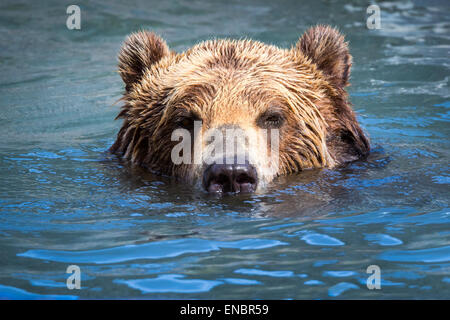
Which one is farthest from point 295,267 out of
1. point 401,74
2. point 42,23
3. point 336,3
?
point 336,3

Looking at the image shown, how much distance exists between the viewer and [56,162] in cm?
907

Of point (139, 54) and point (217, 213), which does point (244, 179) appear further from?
point (139, 54)

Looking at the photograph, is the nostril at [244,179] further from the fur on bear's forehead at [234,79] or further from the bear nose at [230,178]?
→ the fur on bear's forehead at [234,79]

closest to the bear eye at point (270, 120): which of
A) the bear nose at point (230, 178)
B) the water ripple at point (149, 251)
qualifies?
the bear nose at point (230, 178)

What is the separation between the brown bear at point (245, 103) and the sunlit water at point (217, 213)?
28 centimetres

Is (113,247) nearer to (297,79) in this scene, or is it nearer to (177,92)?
(177,92)

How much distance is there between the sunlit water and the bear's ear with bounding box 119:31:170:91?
111 cm

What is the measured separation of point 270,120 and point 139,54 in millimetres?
1942

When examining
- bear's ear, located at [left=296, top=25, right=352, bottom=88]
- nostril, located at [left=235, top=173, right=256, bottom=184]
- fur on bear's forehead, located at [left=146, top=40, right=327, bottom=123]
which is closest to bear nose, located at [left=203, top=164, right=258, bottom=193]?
nostril, located at [left=235, top=173, right=256, bottom=184]

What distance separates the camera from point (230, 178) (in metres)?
6.71

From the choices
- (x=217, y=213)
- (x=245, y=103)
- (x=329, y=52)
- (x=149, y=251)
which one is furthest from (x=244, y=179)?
(x=329, y=52)

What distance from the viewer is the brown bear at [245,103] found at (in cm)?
757

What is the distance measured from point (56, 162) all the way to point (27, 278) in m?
3.99

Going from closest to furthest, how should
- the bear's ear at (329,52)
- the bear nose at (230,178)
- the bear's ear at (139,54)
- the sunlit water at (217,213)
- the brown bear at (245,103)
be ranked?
the sunlit water at (217,213)
the bear nose at (230,178)
the brown bear at (245,103)
the bear's ear at (329,52)
the bear's ear at (139,54)
